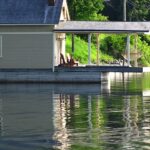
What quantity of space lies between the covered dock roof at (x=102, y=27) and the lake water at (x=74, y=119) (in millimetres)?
8294

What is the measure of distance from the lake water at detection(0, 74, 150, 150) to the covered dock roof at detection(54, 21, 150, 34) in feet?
27.2

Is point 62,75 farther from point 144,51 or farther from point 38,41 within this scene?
point 144,51

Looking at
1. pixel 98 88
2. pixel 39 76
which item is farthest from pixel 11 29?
pixel 98 88

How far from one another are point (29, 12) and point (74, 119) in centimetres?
2470

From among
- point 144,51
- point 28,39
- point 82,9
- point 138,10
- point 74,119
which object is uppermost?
point 138,10

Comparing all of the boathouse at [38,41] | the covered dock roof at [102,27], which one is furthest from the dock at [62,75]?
the covered dock roof at [102,27]

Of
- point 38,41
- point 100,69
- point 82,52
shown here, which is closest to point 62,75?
point 100,69

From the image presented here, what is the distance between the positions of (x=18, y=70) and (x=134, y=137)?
1095 inches

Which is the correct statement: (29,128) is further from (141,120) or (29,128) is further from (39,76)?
(39,76)

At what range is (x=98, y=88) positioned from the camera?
4250 centimetres

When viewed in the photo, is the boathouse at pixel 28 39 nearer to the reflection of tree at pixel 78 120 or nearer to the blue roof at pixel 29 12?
the blue roof at pixel 29 12

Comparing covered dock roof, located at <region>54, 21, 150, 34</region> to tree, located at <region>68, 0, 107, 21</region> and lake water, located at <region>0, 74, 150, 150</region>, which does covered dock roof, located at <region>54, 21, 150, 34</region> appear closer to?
lake water, located at <region>0, 74, 150, 150</region>

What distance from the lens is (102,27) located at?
158 ft

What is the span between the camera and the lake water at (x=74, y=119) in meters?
18.4
